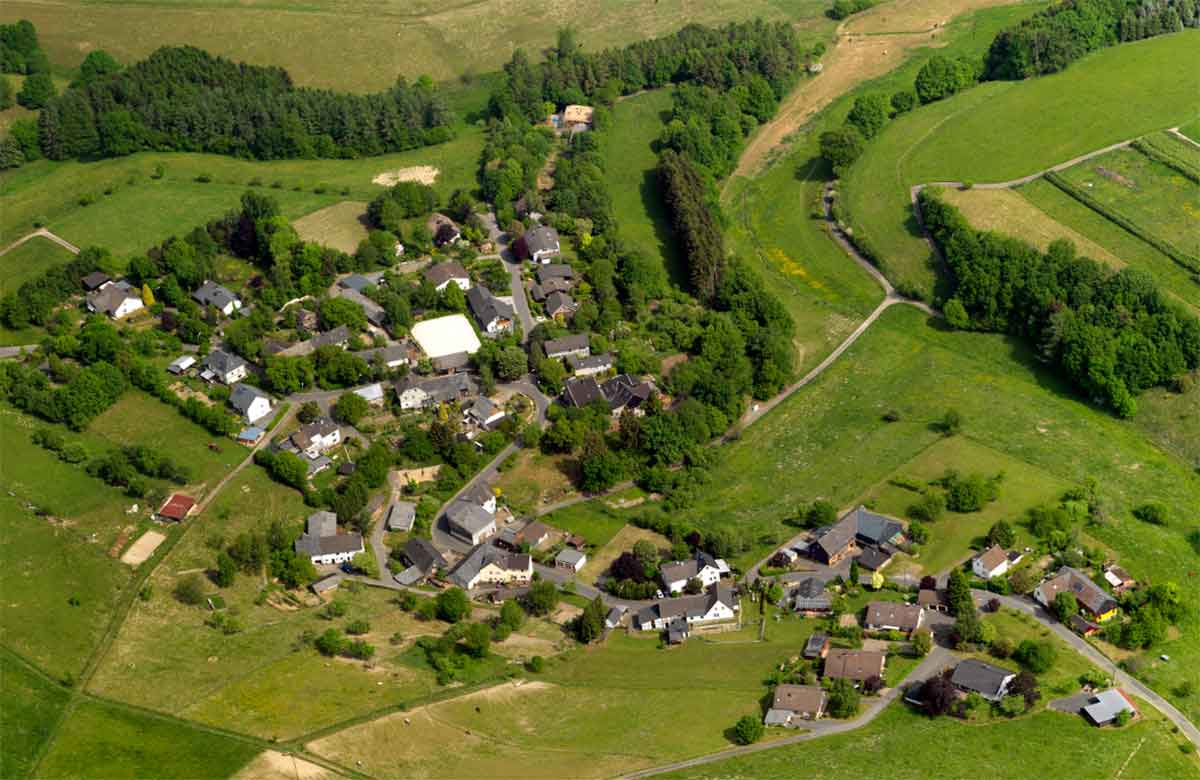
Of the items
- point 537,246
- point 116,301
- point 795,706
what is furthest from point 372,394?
point 795,706

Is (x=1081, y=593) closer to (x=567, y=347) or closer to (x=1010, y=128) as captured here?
(x=567, y=347)

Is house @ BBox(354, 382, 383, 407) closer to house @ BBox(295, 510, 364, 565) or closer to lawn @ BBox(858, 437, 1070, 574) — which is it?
house @ BBox(295, 510, 364, 565)

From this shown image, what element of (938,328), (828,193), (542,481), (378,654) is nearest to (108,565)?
(378,654)

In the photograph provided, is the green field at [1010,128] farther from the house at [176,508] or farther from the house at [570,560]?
the house at [176,508]

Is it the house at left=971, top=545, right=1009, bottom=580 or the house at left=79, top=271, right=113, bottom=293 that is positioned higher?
the house at left=79, top=271, right=113, bottom=293

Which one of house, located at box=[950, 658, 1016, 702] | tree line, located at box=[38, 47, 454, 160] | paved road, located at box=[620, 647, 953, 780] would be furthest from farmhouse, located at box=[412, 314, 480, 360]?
house, located at box=[950, 658, 1016, 702]
